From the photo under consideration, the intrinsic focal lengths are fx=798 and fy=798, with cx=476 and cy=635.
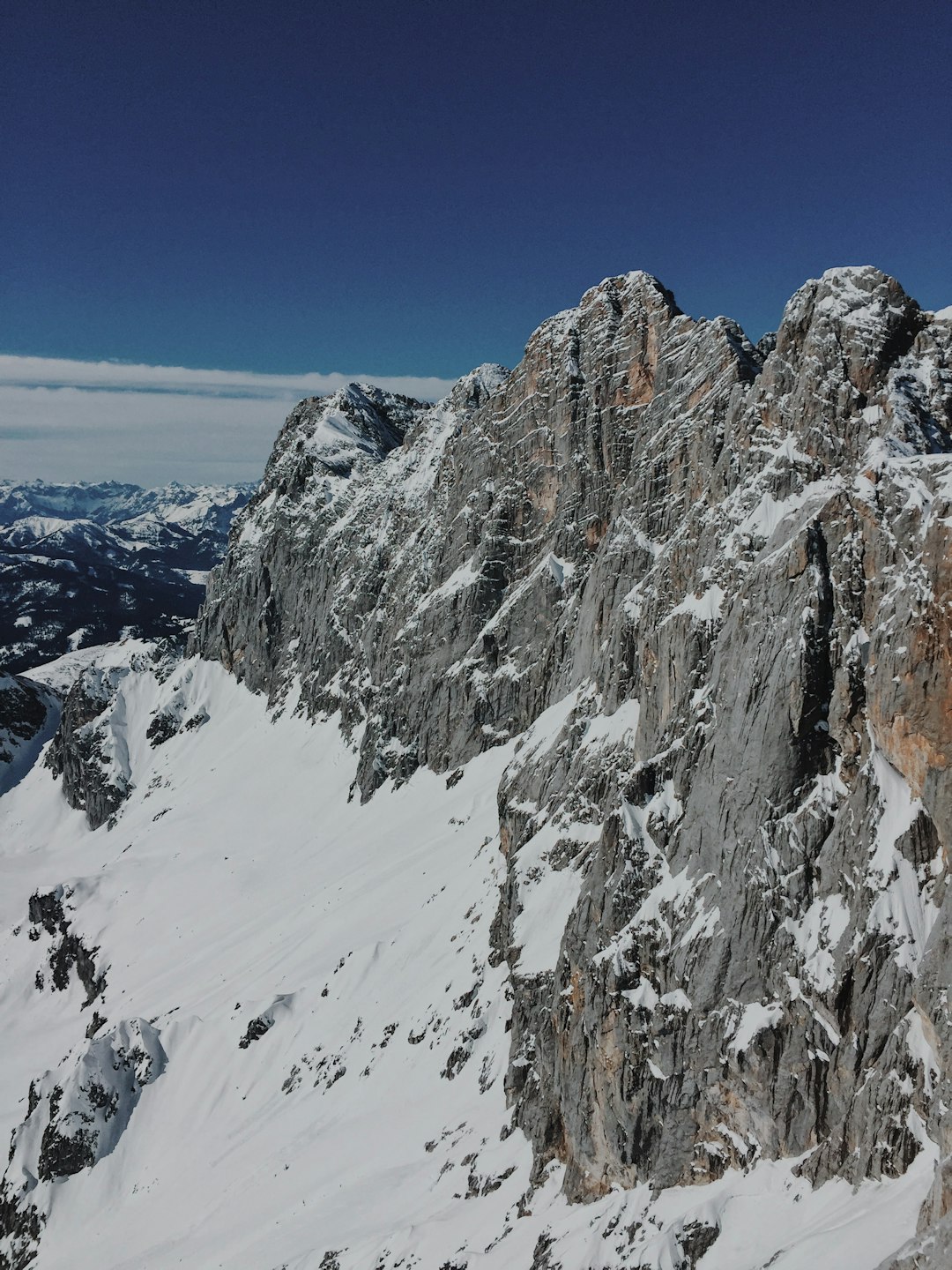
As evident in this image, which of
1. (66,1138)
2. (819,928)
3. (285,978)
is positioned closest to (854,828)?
(819,928)

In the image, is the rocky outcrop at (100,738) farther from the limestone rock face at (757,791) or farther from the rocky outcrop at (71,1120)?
the limestone rock face at (757,791)

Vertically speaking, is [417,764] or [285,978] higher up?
[417,764]

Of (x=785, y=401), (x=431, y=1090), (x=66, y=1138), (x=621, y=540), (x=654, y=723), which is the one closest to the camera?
(x=785, y=401)

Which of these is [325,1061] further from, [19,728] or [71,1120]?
[19,728]

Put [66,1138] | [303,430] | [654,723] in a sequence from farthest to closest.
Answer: [303,430] → [66,1138] → [654,723]

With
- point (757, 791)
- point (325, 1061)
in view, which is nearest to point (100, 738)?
point (325, 1061)

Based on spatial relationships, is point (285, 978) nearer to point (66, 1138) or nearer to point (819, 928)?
point (66, 1138)

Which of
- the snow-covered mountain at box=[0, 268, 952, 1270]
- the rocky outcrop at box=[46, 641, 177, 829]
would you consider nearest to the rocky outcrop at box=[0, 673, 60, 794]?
the rocky outcrop at box=[46, 641, 177, 829]

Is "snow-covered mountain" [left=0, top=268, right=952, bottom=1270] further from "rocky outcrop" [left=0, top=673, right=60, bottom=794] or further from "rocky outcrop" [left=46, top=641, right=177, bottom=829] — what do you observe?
"rocky outcrop" [left=0, top=673, right=60, bottom=794]

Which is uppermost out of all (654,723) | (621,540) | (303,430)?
(303,430)
